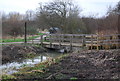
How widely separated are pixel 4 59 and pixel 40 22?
1468cm

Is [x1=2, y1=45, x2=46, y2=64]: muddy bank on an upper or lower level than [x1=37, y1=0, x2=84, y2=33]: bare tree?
lower

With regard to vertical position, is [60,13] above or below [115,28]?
above

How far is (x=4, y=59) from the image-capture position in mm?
12719

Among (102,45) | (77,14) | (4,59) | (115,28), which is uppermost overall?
(77,14)

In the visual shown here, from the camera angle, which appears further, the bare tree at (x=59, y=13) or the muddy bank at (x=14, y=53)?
the bare tree at (x=59, y=13)

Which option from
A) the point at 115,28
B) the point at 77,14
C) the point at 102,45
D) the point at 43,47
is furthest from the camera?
the point at 77,14

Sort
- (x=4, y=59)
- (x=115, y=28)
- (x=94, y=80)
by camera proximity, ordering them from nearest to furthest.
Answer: (x=94, y=80), (x=4, y=59), (x=115, y=28)

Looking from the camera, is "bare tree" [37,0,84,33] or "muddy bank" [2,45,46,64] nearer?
"muddy bank" [2,45,46,64]

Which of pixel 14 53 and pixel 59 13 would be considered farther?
pixel 59 13

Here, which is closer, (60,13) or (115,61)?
(115,61)

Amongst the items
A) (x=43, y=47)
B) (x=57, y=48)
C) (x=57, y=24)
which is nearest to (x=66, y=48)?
(x=57, y=48)

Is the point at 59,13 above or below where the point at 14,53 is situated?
above

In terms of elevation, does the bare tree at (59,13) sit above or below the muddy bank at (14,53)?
above

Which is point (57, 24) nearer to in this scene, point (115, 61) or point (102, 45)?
point (102, 45)
